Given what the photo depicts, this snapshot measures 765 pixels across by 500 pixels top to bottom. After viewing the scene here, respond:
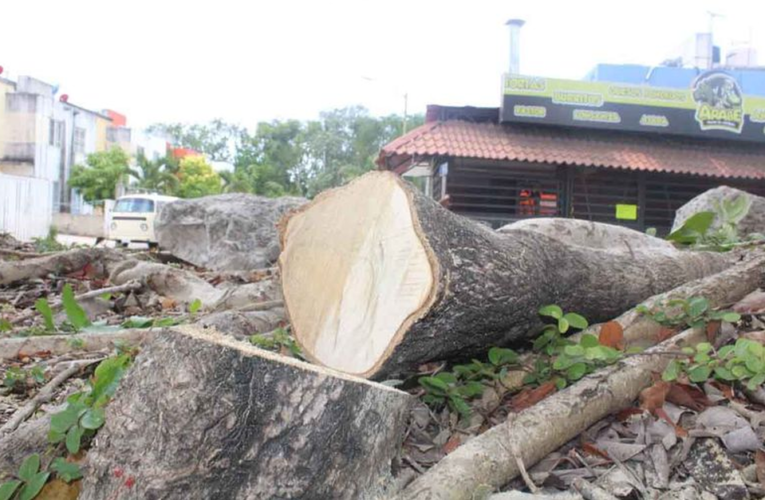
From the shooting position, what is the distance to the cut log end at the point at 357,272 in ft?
8.12

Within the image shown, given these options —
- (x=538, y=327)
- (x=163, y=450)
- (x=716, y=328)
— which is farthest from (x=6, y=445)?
(x=716, y=328)

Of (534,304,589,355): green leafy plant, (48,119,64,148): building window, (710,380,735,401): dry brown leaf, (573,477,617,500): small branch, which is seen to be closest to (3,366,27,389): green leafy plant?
(534,304,589,355): green leafy plant

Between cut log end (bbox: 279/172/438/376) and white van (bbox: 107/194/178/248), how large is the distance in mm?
13659

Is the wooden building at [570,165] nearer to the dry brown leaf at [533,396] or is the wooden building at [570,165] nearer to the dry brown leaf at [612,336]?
the dry brown leaf at [612,336]

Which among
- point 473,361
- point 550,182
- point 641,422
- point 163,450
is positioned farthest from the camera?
point 550,182

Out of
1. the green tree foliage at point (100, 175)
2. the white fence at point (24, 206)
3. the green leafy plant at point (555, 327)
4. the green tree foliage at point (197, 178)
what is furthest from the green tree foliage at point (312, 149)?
the green leafy plant at point (555, 327)

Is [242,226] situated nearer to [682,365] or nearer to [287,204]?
[287,204]

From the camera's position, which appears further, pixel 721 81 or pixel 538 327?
pixel 721 81

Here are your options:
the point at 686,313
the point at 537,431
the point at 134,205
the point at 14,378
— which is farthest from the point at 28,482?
the point at 134,205

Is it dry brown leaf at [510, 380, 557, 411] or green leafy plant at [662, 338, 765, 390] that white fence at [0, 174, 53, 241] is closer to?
dry brown leaf at [510, 380, 557, 411]

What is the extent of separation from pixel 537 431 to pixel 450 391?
1.36 ft

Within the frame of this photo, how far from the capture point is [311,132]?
39.4 m

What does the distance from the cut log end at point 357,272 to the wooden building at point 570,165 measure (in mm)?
8193

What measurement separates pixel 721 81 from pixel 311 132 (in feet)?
93.9
